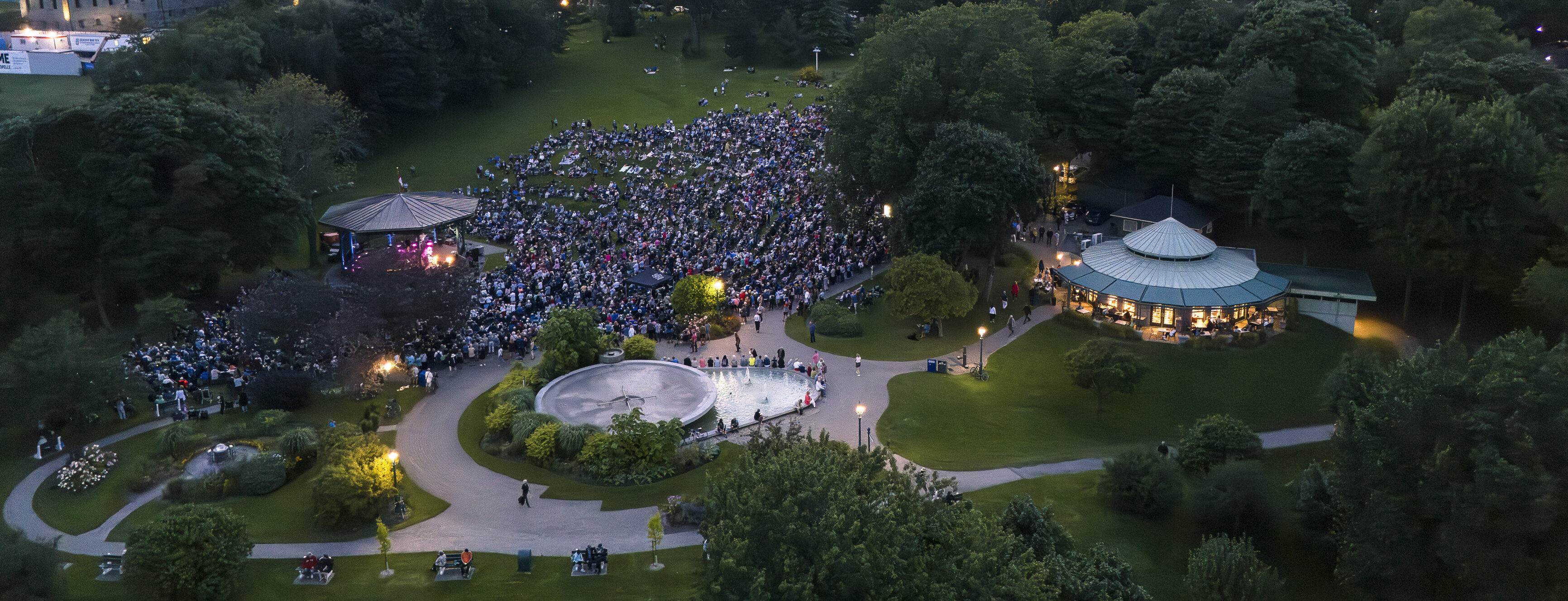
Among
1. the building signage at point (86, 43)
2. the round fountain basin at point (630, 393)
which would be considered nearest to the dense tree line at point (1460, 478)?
the round fountain basin at point (630, 393)

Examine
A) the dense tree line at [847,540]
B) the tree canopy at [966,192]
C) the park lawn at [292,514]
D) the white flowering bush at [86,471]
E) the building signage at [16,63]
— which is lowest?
the park lawn at [292,514]

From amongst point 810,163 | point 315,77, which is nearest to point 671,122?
point 810,163

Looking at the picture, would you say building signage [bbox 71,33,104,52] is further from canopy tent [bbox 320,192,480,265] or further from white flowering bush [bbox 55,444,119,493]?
white flowering bush [bbox 55,444,119,493]

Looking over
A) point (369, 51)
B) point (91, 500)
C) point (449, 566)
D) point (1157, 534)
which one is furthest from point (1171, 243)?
point (369, 51)

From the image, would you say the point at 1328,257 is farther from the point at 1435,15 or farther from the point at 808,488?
the point at 808,488

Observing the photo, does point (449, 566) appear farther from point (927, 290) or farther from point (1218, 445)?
point (1218, 445)

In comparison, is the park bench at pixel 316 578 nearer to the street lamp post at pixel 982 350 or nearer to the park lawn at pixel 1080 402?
the park lawn at pixel 1080 402
